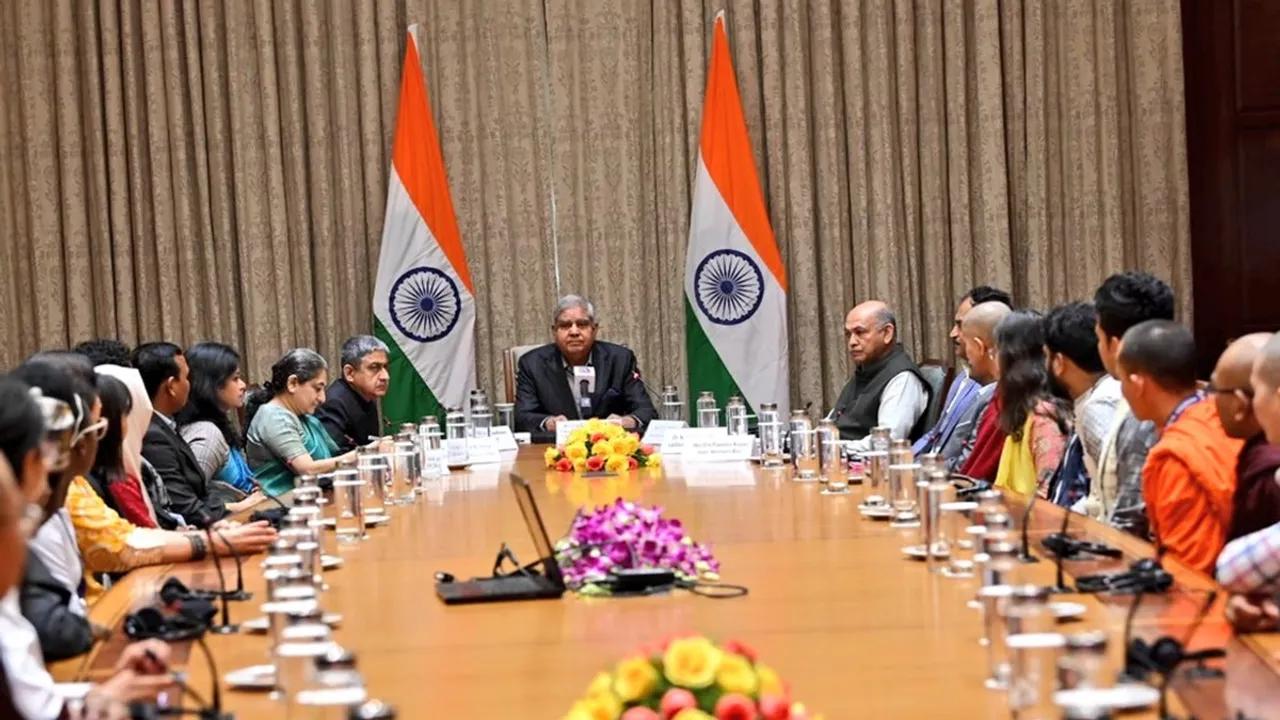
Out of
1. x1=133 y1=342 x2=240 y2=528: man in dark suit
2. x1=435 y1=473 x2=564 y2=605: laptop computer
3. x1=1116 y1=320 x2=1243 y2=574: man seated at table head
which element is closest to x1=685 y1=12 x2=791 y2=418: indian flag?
x1=133 y1=342 x2=240 y2=528: man in dark suit

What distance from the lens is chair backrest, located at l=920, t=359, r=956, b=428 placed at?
7.03 meters

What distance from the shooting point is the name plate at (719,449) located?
19.4 feet

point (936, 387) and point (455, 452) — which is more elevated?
point (936, 387)

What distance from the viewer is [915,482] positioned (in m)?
4.25

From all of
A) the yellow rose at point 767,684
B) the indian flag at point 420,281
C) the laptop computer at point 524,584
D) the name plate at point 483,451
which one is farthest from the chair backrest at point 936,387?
the yellow rose at point 767,684

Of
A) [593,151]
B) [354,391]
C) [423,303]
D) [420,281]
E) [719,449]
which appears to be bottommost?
[719,449]

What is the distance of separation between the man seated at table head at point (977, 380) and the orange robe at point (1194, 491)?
6.38 feet

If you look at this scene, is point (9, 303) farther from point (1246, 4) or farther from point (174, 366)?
point (1246, 4)

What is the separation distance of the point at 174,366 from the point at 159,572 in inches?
84.7

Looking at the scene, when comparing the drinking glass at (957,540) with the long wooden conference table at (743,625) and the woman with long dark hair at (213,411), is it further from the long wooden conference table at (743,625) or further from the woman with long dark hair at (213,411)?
the woman with long dark hair at (213,411)

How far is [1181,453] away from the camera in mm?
3473

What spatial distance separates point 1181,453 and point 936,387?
364 cm

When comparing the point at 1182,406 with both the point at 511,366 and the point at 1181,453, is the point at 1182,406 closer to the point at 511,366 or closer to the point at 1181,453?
the point at 1181,453

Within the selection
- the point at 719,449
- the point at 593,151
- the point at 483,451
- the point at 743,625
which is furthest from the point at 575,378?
the point at 743,625
